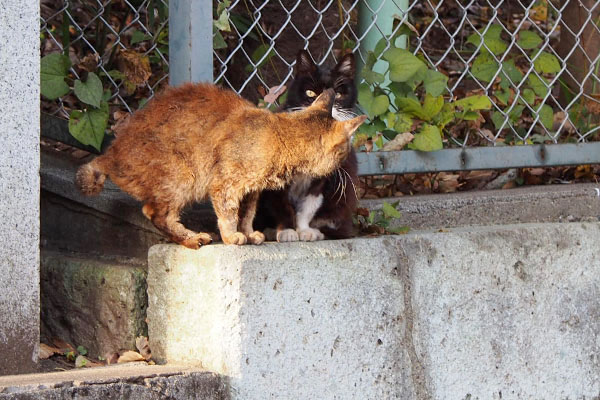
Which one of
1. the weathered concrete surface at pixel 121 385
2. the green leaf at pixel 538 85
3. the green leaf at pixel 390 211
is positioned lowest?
the weathered concrete surface at pixel 121 385

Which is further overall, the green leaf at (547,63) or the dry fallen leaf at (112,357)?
the green leaf at (547,63)

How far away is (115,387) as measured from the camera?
6.91ft

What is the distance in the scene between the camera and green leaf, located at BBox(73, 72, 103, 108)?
298 cm

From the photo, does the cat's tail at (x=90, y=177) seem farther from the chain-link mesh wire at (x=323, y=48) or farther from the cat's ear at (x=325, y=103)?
the cat's ear at (x=325, y=103)

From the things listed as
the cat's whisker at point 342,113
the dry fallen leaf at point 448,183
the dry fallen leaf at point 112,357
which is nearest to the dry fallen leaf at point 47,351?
the dry fallen leaf at point 112,357

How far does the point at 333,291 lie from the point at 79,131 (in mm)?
1160

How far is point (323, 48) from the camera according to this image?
4.16 meters

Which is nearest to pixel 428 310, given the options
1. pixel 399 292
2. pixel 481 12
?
pixel 399 292

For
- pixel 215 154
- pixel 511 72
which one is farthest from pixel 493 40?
pixel 215 154

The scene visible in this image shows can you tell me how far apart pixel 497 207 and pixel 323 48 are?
1343 mm

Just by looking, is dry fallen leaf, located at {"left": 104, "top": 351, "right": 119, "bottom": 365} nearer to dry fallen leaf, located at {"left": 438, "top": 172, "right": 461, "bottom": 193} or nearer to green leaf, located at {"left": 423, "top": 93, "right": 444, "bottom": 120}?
green leaf, located at {"left": 423, "top": 93, "right": 444, "bottom": 120}

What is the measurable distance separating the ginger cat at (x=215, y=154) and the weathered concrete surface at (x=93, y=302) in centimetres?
30

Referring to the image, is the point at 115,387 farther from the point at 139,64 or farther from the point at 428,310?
the point at 139,64

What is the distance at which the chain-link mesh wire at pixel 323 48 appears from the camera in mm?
3357
